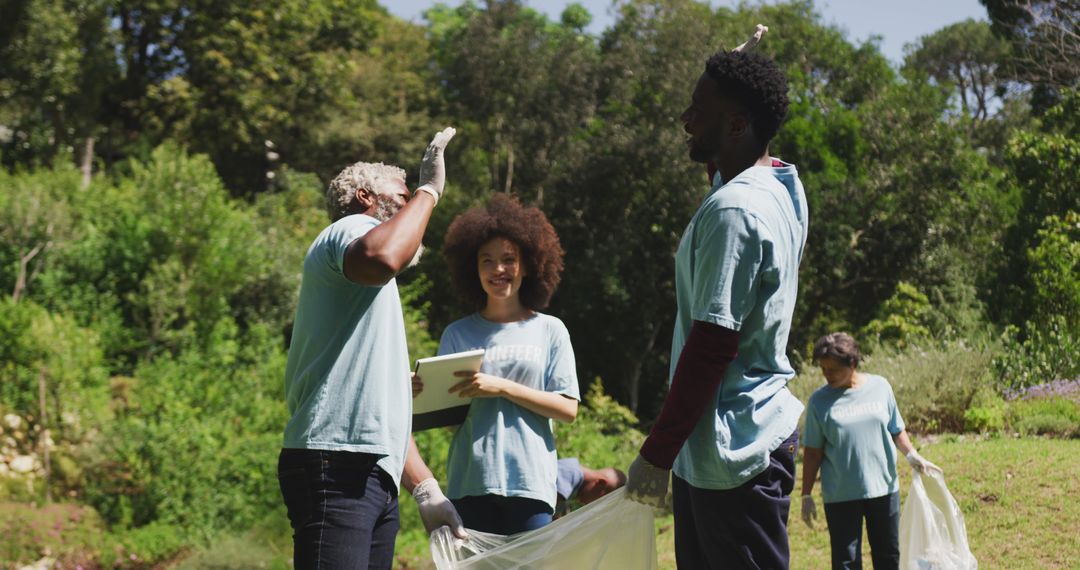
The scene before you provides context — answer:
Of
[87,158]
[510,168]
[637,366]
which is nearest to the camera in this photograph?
[87,158]

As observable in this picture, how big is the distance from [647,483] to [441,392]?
1.25 metres

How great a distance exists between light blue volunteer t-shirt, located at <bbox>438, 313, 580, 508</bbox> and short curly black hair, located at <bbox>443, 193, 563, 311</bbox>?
23 cm

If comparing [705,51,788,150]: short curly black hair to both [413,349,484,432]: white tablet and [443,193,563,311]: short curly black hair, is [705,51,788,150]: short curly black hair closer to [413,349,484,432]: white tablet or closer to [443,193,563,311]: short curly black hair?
[413,349,484,432]: white tablet

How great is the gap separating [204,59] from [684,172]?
1027 centimetres

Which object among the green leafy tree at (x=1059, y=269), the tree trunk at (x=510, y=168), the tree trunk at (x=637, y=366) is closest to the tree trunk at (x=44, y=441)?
the green leafy tree at (x=1059, y=269)

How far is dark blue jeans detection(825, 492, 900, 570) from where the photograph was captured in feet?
18.2

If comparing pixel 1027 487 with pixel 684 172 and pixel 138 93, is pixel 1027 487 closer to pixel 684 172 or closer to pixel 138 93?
pixel 684 172

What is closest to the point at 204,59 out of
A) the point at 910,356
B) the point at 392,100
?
the point at 392,100

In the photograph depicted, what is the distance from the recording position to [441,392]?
3686 mm

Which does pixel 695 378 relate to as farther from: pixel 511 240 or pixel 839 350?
pixel 839 350

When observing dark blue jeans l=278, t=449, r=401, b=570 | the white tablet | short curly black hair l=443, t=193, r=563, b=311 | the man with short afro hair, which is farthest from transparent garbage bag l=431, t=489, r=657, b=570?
short curly black hair l=443, t=193, r=563, b=311

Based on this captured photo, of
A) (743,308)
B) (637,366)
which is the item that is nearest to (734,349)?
(743,308)

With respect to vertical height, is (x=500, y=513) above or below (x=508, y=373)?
below

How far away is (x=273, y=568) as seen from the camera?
816 cm
